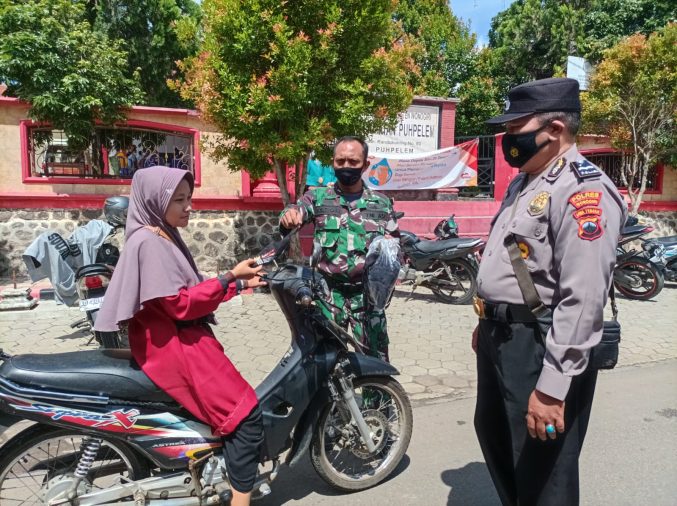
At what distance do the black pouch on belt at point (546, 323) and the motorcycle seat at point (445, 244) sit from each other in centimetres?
534

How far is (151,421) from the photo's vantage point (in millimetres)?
2205

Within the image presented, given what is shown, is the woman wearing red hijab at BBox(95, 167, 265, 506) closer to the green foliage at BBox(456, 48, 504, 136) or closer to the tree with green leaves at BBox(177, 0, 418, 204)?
the tree with green leaves at BBox(177, 0, 418, 204)

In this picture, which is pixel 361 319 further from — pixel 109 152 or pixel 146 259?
pixel 109 152

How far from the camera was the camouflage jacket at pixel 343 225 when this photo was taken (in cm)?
301

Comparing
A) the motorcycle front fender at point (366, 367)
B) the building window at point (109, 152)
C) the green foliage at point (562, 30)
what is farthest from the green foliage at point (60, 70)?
the green foliage at point (562, 30)

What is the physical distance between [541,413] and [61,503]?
1946mm

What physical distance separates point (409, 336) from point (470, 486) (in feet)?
9.92

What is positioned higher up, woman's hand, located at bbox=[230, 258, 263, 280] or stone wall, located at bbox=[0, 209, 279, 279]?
woman's hand, located at bbox=[230, 258, 263, 280]

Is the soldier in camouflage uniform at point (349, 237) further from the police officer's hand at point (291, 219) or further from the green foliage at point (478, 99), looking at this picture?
the green foliage at point (478, 99)

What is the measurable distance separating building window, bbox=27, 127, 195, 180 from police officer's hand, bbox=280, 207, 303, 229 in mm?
6767

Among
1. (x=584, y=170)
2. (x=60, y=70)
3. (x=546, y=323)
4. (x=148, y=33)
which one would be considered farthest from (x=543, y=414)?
(x=148, y=33)

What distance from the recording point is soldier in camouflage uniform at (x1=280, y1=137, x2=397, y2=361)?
9.88 ft

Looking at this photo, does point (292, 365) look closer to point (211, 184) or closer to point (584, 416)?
point (584, 416)

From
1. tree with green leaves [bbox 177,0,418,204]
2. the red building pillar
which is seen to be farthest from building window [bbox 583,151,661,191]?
tree with green leaves [bbox 177,0,418,204]
